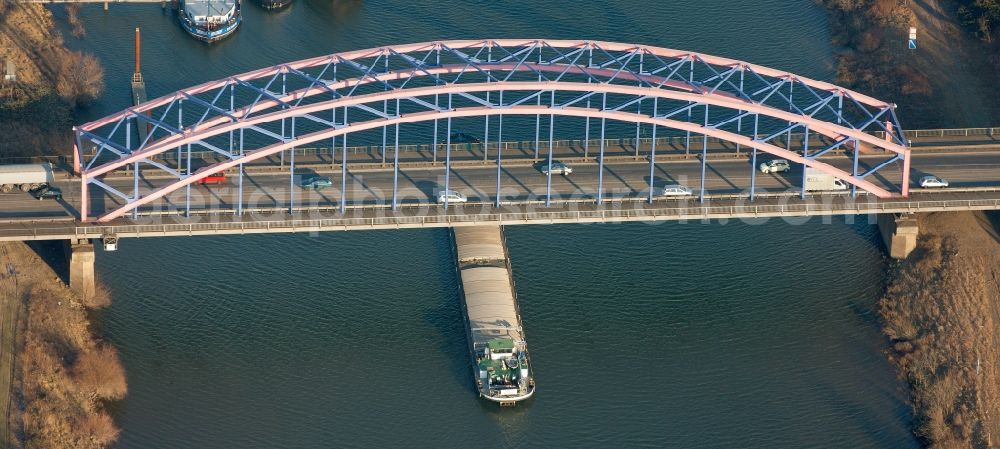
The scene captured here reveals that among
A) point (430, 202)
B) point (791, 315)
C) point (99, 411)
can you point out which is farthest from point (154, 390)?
point (791, 315)

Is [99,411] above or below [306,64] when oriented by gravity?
below

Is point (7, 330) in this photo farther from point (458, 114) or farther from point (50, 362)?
point (458, 114)

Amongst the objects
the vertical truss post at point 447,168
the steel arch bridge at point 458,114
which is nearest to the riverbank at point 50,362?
the steel arch bridge at point 458,114

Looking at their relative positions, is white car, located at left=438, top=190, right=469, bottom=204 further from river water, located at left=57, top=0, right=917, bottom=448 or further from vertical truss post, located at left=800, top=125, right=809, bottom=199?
vertical truss post, located at left=800, top=125, right=809, bottom=199

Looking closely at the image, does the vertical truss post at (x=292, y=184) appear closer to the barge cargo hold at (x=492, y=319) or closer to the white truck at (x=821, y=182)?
the barge cargo hold at (x=492, y=319)

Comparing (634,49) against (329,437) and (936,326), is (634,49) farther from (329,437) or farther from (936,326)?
(329,437)

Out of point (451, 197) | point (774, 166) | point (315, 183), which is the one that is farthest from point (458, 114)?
point (774, 166)

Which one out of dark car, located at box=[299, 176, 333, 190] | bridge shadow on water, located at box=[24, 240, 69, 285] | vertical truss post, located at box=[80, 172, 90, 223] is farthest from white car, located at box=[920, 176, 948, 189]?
bridge shadow on water, located at box=[24, 240, 69, 285]
